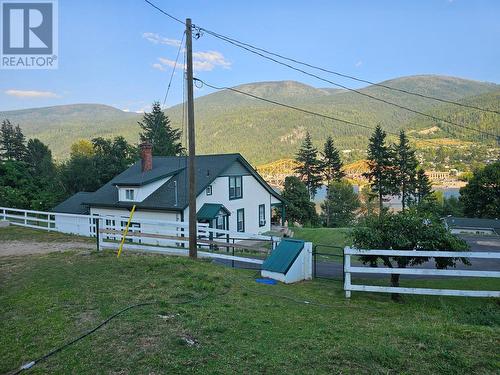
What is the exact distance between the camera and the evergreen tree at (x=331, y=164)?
65.9 m

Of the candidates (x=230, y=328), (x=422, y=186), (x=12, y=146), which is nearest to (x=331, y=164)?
(x=422, y=186)

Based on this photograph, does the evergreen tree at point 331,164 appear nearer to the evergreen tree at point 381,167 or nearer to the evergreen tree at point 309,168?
the evergreen tree at point 309,168

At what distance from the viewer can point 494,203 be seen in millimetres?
59312

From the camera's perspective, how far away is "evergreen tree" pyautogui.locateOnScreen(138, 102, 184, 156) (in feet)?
210

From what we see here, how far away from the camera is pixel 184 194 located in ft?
86.4

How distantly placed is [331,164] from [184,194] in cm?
4431

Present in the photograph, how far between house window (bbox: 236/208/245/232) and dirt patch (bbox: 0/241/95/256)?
15171 mm

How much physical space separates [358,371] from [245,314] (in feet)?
8.62

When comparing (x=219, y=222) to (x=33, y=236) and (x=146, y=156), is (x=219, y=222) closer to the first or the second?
(x=146, y=156)

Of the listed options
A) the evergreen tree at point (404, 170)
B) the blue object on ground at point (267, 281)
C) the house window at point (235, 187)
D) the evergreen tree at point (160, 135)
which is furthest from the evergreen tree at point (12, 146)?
the blue object on ground at point (267, 281)

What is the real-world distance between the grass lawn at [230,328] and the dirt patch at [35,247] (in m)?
4.58

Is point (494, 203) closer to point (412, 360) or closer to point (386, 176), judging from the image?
point (386, 176)

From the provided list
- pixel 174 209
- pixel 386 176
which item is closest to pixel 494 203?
pixel 386 176

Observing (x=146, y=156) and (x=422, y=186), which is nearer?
(x=146, y=156)
